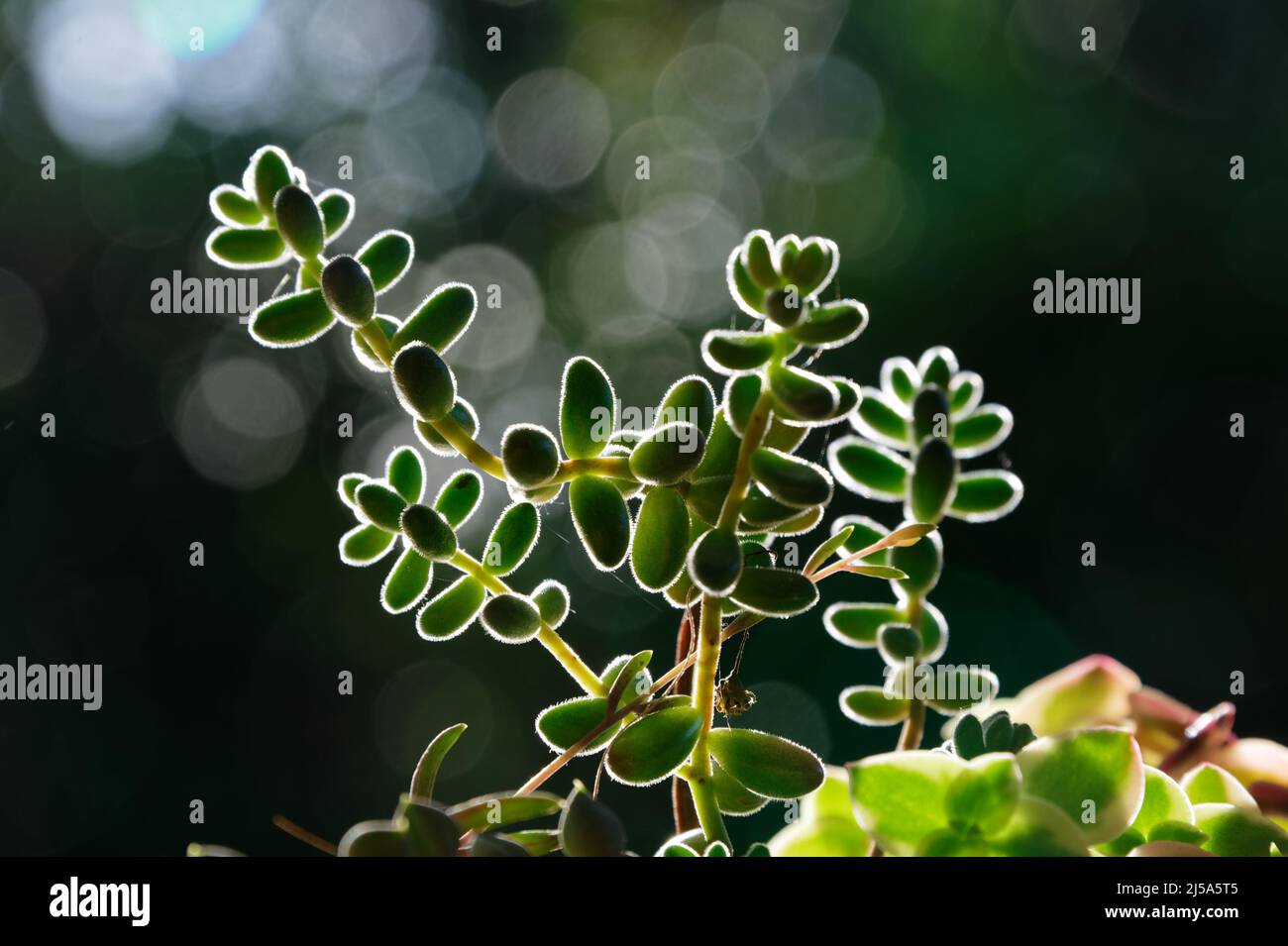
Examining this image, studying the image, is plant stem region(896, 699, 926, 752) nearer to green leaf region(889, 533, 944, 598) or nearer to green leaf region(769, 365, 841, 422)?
green leaf region(889, 533, 944, 598)

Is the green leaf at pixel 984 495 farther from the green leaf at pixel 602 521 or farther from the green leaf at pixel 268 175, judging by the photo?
the green leaf at pixel 268 175

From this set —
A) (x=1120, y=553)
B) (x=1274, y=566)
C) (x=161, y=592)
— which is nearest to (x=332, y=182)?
(x=161, y=592)

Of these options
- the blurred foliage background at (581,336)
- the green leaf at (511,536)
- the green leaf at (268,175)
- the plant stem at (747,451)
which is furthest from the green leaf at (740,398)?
the blurred foliage background at (581,336)

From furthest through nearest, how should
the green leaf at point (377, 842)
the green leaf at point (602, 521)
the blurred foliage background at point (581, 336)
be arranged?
the blurred foliage background at point (581, 336) → the green leaf at point (602, 521) → the green leaf at point (377, 842)

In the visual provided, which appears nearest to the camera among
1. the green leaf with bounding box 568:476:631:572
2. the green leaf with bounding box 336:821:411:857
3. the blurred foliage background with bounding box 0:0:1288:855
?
the green leaf with bounding box 336:821:411:857

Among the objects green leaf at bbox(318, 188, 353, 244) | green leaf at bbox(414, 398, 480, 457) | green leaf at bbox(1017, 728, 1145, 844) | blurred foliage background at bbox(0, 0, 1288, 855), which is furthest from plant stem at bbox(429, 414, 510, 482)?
blurred foliage background at bbox(0, 0, 1288, 855)

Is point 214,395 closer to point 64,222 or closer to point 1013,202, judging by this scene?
point 64,222

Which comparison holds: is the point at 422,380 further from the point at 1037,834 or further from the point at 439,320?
the point at 1037,834

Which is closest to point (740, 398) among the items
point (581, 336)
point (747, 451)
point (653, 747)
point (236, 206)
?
point (747, 451)
